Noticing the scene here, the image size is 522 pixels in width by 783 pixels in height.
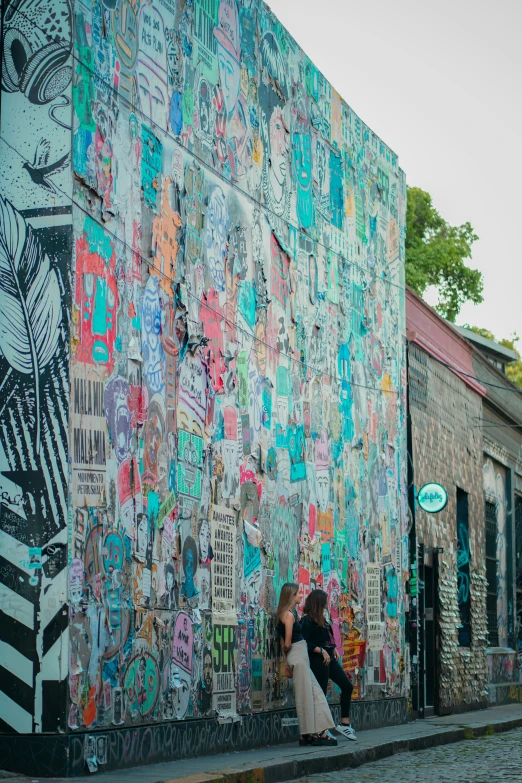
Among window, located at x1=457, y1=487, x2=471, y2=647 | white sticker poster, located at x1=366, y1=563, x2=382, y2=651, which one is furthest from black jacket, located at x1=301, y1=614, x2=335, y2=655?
window, located at x1=457, y1=487, x2=471, y2=647

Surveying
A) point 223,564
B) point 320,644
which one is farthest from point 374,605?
point 223,564

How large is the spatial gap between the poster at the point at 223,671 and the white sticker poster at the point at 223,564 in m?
0.11

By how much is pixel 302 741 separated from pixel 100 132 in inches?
236

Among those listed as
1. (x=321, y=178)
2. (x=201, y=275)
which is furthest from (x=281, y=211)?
(x=201, y=275)

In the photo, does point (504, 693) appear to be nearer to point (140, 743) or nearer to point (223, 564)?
point (223, 564)

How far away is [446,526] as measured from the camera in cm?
1883

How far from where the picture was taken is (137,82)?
9.77 metres

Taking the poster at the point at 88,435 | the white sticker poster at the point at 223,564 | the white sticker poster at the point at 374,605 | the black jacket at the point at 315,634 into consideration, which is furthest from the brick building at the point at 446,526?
the poster at the point at 88,435

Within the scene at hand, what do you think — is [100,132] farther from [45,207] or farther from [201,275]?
[201,275]

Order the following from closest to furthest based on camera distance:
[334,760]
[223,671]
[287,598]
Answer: [334,760] < [223,671] < [287,598]

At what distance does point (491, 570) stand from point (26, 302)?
51.5ft

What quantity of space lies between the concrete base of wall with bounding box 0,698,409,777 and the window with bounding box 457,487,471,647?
815cm

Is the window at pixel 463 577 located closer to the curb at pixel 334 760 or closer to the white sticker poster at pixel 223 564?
the curb at pixel 334 760

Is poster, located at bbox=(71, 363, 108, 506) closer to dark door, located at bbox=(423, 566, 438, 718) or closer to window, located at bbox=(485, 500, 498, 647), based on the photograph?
dark door, located at bbox=(423, 566, 438, 718)
